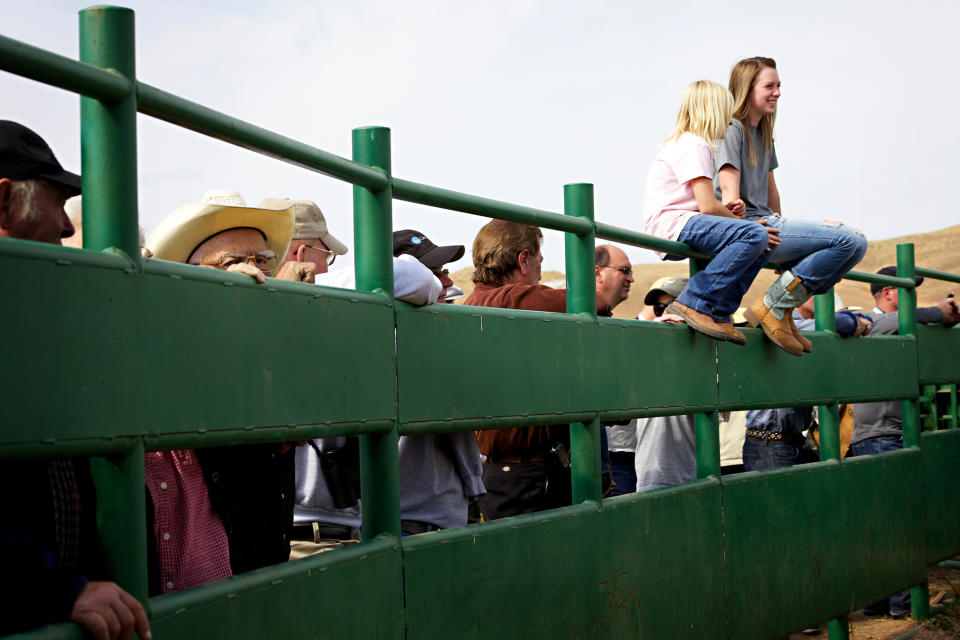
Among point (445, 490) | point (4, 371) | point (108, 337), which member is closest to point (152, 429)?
point (108, 337)

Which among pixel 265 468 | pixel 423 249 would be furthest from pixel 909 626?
pixel 265 468

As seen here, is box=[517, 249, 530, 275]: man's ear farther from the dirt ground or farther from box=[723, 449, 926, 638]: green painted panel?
the dirt ground

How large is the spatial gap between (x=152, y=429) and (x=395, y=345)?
3.11ft

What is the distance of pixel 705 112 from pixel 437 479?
214 cm

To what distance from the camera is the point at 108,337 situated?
200cm

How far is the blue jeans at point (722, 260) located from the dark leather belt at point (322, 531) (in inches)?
70.1

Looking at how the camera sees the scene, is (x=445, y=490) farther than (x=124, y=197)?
Yes

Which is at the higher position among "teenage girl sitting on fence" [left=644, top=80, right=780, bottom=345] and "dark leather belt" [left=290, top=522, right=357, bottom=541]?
"teenage girl sitting on fence" [left=644, top=80, right=780, bottom=345]

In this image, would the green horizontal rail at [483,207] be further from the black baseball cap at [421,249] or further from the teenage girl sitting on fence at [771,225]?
the teenage girl sitting on fence at [771,225]

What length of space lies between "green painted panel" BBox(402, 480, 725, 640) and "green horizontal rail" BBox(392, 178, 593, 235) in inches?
36.3

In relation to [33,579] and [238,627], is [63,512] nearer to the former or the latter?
[33,579]

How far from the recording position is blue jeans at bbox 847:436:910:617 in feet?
23.0

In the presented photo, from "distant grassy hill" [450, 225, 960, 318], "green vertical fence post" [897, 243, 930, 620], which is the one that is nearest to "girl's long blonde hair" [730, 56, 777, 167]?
"green vertical fence post" [897, 243, 930, 620]

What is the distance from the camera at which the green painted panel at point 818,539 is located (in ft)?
15.4
